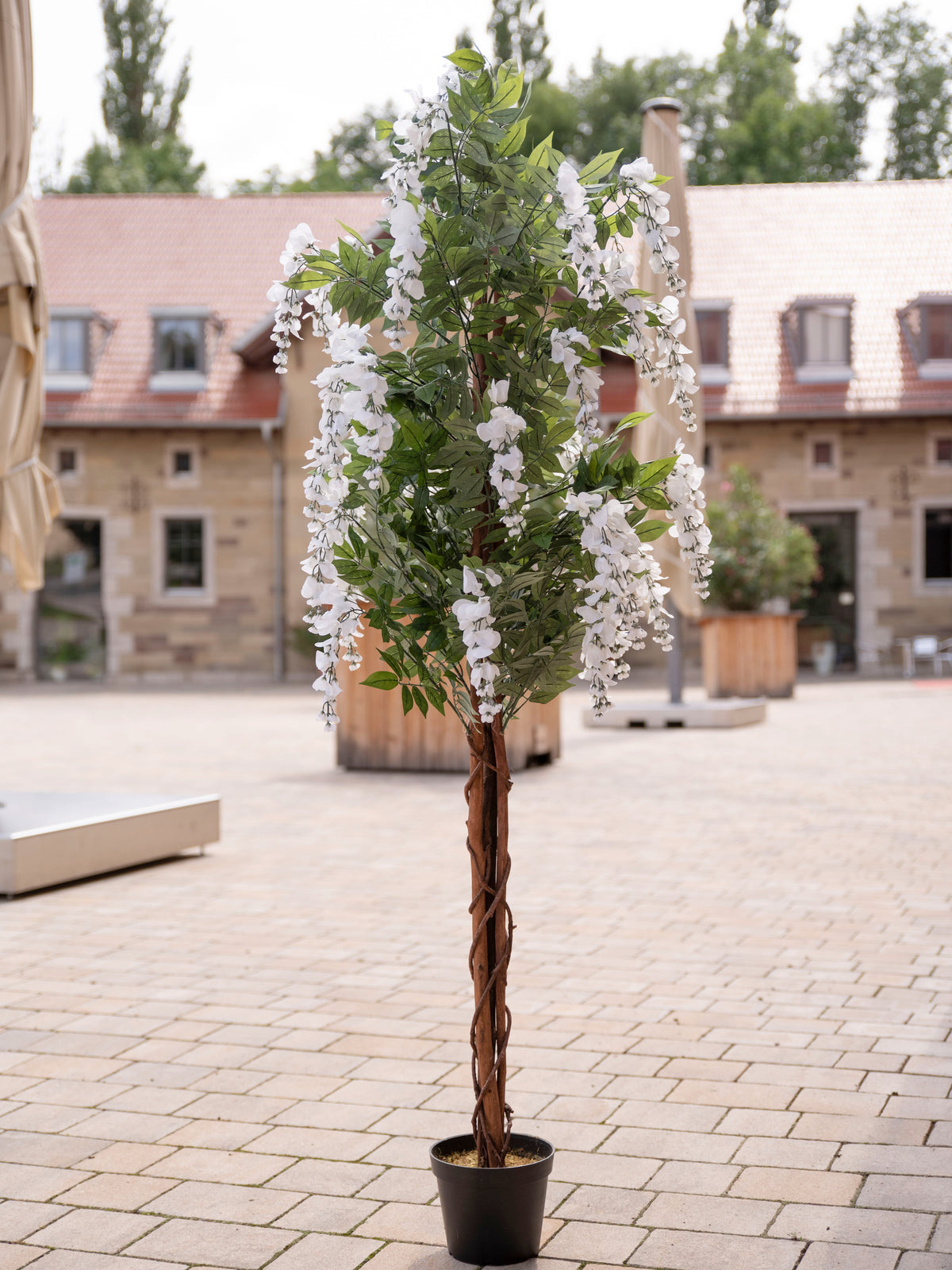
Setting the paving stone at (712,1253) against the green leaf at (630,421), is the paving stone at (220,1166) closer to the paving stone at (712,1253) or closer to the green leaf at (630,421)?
the paving stone at (712,1253)

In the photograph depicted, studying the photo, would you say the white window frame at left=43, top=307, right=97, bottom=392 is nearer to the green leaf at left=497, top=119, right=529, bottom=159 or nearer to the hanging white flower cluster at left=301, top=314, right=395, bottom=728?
the hanging white flower cluster at left=301, top=314, right=395, bottom=728

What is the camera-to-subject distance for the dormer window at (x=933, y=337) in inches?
933

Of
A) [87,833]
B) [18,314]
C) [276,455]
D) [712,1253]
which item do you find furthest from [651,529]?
[276,455]

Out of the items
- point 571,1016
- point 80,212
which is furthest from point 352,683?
point 80,212

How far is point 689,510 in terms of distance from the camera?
2.62m

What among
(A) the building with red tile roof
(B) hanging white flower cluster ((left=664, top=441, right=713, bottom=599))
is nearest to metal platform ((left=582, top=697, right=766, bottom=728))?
(A) the building with red tile roof

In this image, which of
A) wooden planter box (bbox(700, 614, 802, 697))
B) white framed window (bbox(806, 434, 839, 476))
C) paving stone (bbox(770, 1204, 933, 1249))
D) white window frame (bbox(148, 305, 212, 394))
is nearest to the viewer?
paving stone (bbox(770, 1204, 933, 1249))

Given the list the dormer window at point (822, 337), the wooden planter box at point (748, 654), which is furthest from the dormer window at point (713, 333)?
the wooden planter box at point (748, 654)

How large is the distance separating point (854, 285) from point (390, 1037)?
2309cm

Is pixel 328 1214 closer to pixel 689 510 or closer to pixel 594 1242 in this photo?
pixel 594 1242

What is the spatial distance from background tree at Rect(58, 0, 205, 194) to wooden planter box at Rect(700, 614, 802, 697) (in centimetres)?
2590

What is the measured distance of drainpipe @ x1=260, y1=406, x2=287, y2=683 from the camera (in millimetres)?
23688

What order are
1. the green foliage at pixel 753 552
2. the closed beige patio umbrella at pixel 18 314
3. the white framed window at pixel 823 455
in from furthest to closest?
the white framed window at pixel 823 455
the green foliage at pixel 753 552
the closed beige patio umbrella at pixel 18 314

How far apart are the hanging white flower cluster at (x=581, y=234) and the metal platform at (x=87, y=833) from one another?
4447 mm
